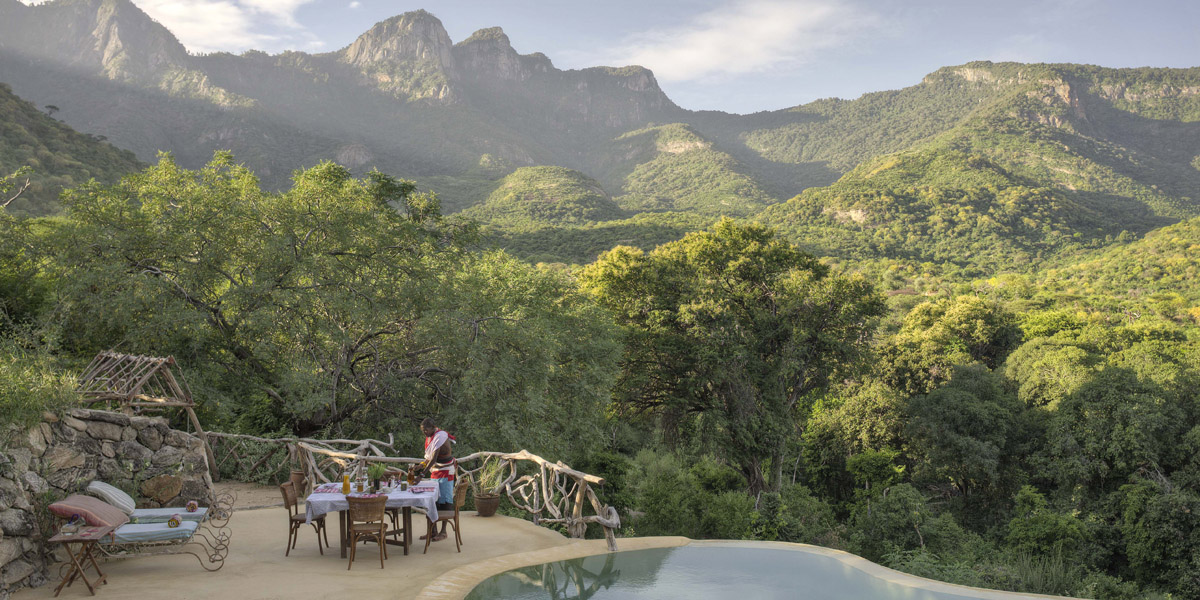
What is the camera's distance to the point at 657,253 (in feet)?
78.6

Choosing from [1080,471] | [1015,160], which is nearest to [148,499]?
[1080,471]

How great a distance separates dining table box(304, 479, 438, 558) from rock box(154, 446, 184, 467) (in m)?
1.92

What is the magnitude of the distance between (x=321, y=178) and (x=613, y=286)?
9488mm

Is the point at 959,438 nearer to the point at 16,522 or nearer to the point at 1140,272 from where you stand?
the point at 16,522

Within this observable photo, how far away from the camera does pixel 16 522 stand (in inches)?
234

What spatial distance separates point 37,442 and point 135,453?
1595mm

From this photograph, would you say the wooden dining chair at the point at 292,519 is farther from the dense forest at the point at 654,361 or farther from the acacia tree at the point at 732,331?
the acacia tree at the point at 732,331

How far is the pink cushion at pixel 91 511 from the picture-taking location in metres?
6.12

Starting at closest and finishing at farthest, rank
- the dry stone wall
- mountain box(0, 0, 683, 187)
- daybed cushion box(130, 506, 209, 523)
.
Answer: the dry stone wall < daybed cushion box(130, 506, 209, 523) < mountain box(0, 0, 683, 187)

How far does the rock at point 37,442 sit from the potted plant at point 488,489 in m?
5.76

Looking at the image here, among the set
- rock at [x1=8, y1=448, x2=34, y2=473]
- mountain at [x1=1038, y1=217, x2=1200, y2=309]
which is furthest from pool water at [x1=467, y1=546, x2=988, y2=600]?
mountain at [x1=1038, y1=217, x2=1200, y2=309]

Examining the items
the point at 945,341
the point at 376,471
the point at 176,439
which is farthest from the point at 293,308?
the point at 945,341

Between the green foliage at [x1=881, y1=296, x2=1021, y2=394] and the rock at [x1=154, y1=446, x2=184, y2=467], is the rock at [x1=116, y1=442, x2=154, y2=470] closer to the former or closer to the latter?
the rock at [x1=154, y1=446, x2=184, y2=467]

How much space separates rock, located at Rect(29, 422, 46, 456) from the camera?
644 centimetres
